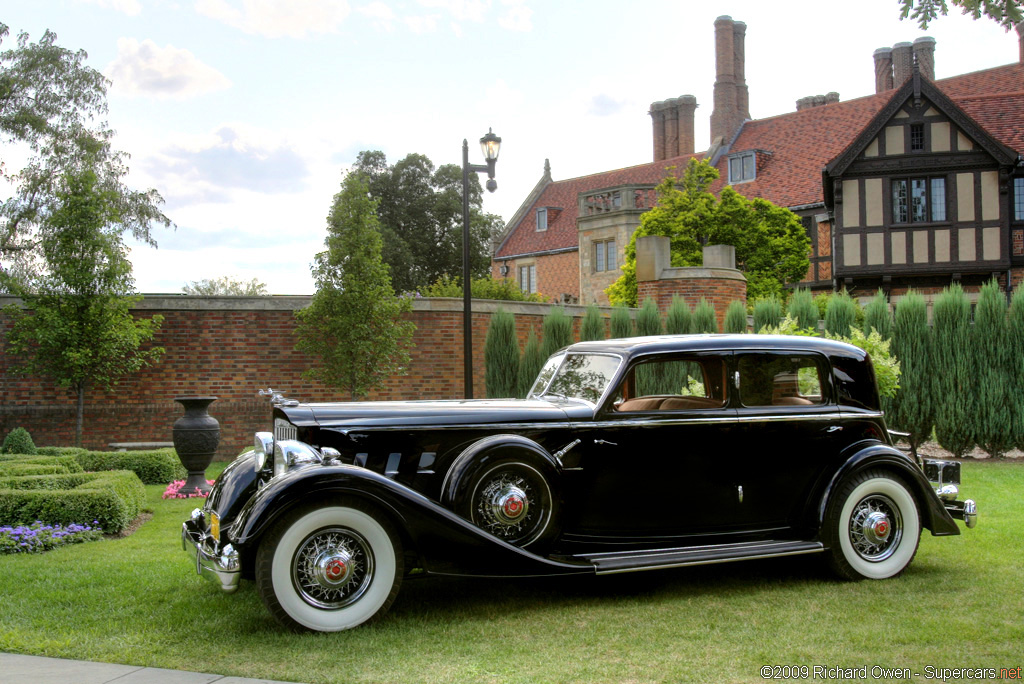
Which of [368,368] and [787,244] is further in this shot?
[787,244]

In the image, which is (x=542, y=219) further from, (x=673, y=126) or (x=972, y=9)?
(x=972, y=9)

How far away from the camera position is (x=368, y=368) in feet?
47.6

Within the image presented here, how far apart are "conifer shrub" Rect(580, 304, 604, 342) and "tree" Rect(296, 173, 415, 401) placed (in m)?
3.29

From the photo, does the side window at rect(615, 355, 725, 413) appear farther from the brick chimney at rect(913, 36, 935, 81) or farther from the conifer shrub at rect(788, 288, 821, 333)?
the brick chimney at rect(913, 36, 935, 81)

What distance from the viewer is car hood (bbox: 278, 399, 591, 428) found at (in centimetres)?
543

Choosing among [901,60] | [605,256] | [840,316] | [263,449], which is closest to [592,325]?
[840,316]

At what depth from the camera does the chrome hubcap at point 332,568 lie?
4793 millimetres

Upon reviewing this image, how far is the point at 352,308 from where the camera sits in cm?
1448

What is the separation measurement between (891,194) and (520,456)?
77.7 feet

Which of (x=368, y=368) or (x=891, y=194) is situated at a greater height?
(x=891, y=194)

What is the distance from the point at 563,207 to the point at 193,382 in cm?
3511

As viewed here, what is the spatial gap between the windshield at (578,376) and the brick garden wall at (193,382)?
9.14m

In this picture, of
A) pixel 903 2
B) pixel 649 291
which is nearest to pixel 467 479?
pixel 903 2

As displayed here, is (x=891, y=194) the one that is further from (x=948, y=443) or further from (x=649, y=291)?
(x=948, y=443)
